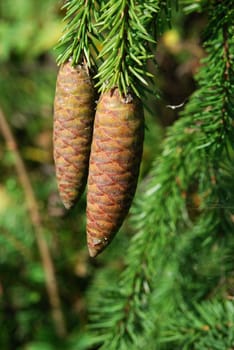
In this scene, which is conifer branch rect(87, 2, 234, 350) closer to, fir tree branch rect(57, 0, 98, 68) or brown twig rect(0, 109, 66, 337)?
fir tree branch rect(57, 0, 98, 68)

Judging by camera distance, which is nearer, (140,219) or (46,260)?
(140,219)

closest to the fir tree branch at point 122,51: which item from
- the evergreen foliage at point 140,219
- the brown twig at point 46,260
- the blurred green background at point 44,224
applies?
the evergreen foliage at point 140,219

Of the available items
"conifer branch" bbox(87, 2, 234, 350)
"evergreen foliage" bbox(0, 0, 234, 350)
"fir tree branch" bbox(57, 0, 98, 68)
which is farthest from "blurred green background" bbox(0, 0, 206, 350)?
"fir tree branch" bbox(57, 0, 98, 68)

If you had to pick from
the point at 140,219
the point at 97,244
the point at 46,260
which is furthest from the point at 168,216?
the point at 46,260

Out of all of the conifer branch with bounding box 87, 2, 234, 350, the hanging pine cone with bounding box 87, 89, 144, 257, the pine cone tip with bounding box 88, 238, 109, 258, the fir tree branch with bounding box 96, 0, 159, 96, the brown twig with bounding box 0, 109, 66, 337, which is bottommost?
the brown twig with bounding box 0, 109, 66, 337

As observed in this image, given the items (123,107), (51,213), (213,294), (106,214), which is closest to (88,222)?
(106,214)

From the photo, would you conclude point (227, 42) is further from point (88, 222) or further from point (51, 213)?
point (51, 213)

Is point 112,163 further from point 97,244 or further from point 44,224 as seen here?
point 44,224
